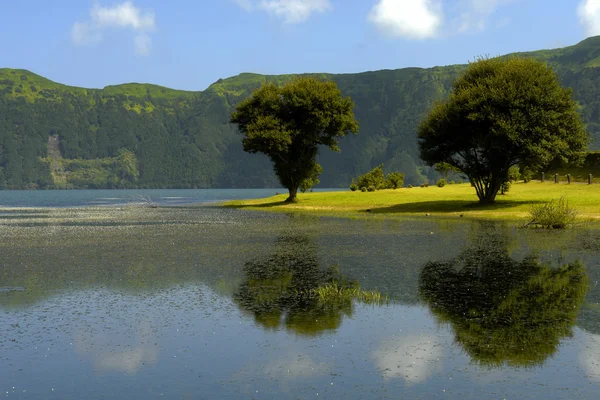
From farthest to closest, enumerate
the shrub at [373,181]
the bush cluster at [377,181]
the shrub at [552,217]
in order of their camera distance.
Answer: the bush cluster at [377,181]
the shrub at [373,181]
the shrub at [552,217]

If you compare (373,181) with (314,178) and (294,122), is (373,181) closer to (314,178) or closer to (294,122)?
(314,178)

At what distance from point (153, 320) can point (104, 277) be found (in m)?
8.33

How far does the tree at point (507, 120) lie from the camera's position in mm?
68500

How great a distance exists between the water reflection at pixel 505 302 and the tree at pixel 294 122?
62.9 metres


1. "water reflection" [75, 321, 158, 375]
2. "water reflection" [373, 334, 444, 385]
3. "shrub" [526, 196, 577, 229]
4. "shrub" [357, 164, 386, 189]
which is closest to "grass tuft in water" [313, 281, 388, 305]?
"water reflection" [373, 334, 444, 385]

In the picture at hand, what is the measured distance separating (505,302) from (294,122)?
250 ft

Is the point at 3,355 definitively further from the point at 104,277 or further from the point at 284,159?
the point at 284,159

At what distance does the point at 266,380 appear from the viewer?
40.7 feet

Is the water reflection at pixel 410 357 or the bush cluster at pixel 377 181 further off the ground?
the bush cluster at pixel 377 181

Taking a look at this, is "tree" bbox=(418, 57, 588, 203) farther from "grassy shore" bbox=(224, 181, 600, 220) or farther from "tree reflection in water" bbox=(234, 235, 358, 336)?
"tree reflection in water" bbox=(234, 235, 358, 336)

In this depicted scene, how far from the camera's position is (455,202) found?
80.4m

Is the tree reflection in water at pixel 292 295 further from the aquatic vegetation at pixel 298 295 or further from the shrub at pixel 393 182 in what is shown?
the shrub at pixel 393 182

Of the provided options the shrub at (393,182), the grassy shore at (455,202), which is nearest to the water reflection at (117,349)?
the grassy shore at (455,202)

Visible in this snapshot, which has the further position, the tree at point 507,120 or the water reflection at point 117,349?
the tree at point 507,120
